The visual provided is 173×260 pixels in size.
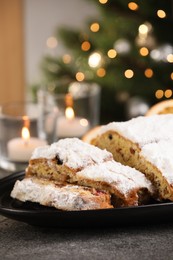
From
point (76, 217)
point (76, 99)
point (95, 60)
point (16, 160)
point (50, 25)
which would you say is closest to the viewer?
point (76, 217)

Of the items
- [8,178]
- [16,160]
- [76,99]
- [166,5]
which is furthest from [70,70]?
[8,178]

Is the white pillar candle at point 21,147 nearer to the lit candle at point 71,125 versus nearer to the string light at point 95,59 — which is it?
the lit candle at point 71,125

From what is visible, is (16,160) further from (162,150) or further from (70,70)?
(70,70)

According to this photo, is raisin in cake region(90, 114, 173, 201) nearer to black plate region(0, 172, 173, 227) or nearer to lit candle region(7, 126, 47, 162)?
black plate region(0, 172, 173, 227)

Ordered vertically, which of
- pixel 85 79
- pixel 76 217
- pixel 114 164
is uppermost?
pixel 85 79

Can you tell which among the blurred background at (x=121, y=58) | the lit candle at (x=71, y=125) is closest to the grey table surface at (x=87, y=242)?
the lit candle at (x=71, y=125)

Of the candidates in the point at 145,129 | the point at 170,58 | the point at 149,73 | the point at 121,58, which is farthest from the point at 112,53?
the point at 145,129

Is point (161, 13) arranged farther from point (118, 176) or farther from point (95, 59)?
point (118, 176)
